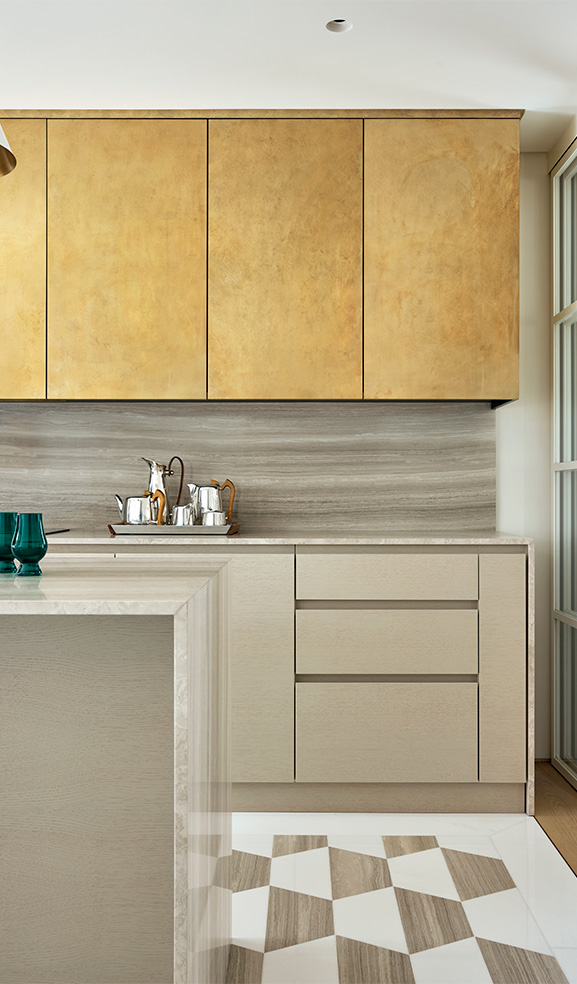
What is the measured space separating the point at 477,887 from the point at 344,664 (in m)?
0.84

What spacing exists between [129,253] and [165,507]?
1.01 metres

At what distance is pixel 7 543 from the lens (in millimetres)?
1616

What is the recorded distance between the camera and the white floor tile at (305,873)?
7.34ft

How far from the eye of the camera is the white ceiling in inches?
93.0

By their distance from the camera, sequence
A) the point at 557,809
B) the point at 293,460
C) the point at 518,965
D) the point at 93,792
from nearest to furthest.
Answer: the point at 93,792 < the point at 518,965 < the point at 557,809 < the point at 293,460

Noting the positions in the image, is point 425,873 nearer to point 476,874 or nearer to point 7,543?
point 476,874

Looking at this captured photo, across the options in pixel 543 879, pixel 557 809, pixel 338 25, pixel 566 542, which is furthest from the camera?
pixel 566 542

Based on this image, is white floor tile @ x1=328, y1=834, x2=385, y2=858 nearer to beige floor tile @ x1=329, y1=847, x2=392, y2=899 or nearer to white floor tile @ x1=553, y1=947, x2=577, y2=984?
beige floor tile @ x1=329, y1=847, x2=392, y2=899

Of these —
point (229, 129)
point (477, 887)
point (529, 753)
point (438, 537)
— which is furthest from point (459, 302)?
point (477, 887)

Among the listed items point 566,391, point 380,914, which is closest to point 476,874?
point 380,914

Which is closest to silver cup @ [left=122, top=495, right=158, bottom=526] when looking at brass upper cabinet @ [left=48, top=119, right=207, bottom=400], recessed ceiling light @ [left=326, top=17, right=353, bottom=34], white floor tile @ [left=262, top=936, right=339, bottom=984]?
brass upper cabinet @ [left=48, top=119, right=207, bottom=400]

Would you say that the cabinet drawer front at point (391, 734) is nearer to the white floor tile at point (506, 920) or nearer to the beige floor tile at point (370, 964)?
the white floor tile at point (506, 920)

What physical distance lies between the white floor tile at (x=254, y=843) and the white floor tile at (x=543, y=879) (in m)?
0.75

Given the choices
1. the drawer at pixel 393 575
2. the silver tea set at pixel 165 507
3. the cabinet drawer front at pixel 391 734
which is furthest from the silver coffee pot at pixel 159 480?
the cabinet drawer front at pixel 391 734
